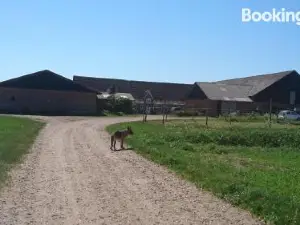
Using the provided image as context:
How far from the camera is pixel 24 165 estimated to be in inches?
603

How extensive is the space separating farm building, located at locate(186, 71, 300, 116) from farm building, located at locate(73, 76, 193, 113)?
12.3 m

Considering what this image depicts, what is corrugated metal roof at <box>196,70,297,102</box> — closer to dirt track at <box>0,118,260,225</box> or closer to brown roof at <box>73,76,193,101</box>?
brown roof at <box>73,76,193,101</box>

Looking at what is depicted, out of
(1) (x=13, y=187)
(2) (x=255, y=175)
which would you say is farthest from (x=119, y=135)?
(1) (x=13, y=187)

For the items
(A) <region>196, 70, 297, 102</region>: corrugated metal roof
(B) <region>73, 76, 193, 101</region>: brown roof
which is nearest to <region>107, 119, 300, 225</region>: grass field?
(A) <region>196, 70, 297, 102</region>: corrugated metal roof

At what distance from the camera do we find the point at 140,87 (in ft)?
311

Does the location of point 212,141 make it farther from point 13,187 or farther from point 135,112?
point 135,112

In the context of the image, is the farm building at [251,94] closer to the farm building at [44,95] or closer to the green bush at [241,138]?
the farm building at [44,95]

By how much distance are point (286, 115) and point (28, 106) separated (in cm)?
3054

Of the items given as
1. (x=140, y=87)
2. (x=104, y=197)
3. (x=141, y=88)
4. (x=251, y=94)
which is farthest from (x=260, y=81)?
(x=104, y=197)

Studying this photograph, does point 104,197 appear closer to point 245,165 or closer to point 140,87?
point 245,165

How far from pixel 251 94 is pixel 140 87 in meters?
26.8

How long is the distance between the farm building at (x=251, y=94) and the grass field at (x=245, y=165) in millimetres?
40911

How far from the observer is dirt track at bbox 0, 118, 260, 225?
29.0 feet

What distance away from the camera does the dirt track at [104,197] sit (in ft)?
29.0
